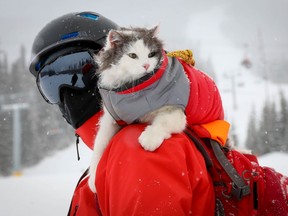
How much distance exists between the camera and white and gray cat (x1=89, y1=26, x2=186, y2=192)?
173 cm

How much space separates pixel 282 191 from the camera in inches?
63.2

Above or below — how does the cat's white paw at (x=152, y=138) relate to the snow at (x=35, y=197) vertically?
above

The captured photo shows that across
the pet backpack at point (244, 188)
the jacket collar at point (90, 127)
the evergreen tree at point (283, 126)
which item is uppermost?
the pet backpack at point (244, 188)

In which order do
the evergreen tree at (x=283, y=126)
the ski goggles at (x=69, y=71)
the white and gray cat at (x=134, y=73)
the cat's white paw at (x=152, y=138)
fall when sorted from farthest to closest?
the evergreen tree at (x=283, y=126) → the ski goggles at (x=69, y=71) → the white and gray cat at (x=134, y=73) → the cat's white paw at (x=152, y=138)

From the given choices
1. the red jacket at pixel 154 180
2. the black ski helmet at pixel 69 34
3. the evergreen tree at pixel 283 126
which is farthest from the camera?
the evergreen tree at pixel 283 126

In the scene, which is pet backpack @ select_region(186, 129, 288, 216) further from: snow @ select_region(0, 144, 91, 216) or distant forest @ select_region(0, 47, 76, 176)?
distant forest @ select_region(0, 47, 76, 176)

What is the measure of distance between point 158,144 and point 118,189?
0.99ft

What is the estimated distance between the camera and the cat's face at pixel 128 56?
6.38 feet

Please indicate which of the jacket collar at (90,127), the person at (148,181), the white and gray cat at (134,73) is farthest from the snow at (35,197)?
the white and gray cat at (134,73)

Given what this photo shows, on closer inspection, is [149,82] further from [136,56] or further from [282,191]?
[282,191]

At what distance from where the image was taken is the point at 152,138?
1569mm

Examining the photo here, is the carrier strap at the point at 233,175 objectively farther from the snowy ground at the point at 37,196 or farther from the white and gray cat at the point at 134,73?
the snowy ground at the point at 37,196

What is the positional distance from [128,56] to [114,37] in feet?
0.61

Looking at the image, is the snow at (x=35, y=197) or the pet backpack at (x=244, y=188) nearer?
the pet backpack at (x=244, y=188)
